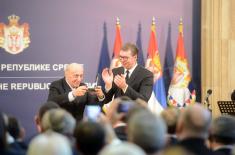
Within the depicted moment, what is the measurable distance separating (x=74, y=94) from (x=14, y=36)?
293cm

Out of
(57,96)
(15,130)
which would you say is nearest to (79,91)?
(57,96)

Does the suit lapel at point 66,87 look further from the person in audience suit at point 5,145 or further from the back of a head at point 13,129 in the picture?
the person in audience suit at point 5,145

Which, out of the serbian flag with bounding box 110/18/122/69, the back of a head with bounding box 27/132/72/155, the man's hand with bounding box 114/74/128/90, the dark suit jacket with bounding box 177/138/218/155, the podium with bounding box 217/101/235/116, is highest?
the serbian flag with bounding box 110/18/122/69

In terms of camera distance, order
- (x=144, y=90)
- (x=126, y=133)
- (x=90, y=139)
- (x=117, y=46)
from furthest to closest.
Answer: (x=117, y=46) → (x=144, y=90) → (x=126, y=133) → (x=90, y=139)

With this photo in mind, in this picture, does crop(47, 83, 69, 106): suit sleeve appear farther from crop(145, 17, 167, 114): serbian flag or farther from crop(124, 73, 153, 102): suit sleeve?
crop(145, 17, 167, 114): serbian flag

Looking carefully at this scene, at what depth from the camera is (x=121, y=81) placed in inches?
247

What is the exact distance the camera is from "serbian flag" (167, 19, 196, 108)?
905 cm

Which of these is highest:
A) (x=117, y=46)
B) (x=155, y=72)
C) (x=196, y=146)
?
(x=117, y=46)

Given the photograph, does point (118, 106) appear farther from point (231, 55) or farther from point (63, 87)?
point (231, 55)

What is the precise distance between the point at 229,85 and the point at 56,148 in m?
6.77

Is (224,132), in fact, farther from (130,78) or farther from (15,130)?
(130,78)

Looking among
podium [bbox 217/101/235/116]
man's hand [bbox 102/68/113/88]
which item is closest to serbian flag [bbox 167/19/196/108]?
podium [bbox 217/101/235/116]

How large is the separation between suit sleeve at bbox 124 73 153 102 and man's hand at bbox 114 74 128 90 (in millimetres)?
62

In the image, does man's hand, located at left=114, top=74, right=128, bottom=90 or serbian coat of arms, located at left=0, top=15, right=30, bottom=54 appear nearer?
man's hand, located at left=114, top=74, right=128, bottom=90
